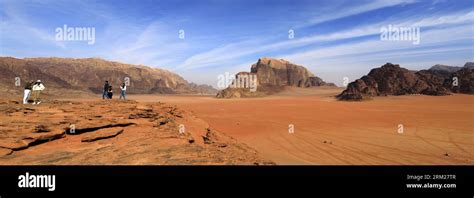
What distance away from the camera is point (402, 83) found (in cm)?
4853

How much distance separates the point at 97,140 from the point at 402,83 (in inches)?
2112

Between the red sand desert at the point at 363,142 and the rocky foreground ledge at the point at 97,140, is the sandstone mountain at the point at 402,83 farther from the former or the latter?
the rocky foreground ledge at the point at 97,140

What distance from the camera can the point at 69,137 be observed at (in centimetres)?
710

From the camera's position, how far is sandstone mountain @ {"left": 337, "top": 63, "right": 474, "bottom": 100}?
43.2 metres

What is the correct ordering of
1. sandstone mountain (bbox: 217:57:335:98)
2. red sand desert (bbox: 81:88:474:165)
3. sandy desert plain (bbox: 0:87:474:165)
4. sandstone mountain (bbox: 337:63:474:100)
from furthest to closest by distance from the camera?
sandstone mountain (bbox: 217:57:335:98), sandstone mountain (bbox: 337:63:474:100), red sand desert (bbox: 81:88:474:165), sandy desert plain (bbox: 0:87:474:165)

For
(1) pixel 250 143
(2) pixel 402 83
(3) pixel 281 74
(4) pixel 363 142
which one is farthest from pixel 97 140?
(3) pixel 281 74

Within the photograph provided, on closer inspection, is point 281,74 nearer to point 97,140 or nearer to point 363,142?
point 363,142

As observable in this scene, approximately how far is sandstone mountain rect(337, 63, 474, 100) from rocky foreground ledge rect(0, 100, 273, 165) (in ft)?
123

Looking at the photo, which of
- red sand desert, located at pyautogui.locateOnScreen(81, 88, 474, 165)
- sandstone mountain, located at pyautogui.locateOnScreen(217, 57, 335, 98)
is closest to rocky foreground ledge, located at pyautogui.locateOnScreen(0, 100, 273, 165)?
A: red sand desert, located at pyautogui.locateOnScreen(81, 88, 474, 165)

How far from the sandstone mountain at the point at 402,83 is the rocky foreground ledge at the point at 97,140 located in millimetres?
37612

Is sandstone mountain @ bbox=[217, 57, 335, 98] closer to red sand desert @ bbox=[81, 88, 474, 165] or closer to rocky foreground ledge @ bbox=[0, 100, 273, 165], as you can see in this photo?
A: red sand desert @ bbox=[81, 88, 474, 165]

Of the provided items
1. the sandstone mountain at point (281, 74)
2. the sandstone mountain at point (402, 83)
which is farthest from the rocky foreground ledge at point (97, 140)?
the sandstone mountain at point (281, 74)
